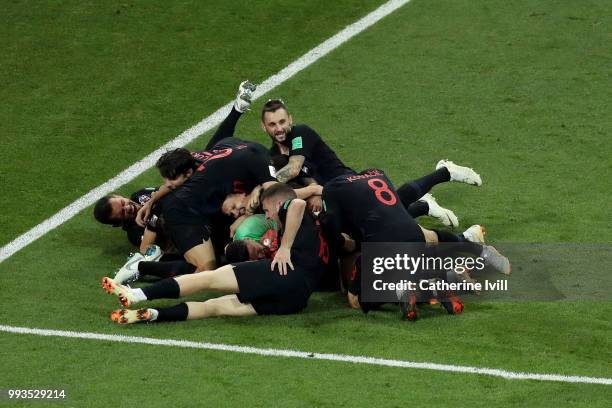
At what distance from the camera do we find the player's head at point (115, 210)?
479 inches

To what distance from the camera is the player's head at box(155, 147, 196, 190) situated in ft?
38.1

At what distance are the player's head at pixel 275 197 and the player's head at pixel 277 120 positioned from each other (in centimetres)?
145

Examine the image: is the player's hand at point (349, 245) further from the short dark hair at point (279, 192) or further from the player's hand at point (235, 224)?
the player's hand at point (235, 224)

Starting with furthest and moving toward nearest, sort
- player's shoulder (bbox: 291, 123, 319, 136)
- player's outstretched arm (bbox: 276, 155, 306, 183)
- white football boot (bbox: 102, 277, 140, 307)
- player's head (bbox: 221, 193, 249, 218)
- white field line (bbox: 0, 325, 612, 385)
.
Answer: player's shoulder (bbox: 291, 123, 319, 136) → player's outstretched arm (bbox: 276, 155, 306, 183) → player's head (bbox: 221, 193, 249, 218) → white football boot (bbox: 102, 277, 140, 307) → white field line (bbox: 0, 325, 612, 385)

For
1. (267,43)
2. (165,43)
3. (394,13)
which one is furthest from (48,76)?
(394,13)

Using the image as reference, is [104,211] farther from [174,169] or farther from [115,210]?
[174,169]

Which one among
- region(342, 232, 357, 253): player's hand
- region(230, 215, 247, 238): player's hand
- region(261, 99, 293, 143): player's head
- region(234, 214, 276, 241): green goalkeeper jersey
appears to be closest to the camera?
region(342, 232, 357, 253): player's hand

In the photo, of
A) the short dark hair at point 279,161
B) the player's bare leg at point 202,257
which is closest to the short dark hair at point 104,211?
the player's bare leg at point 202,257

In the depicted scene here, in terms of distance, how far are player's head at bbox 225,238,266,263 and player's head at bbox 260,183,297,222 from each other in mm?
268

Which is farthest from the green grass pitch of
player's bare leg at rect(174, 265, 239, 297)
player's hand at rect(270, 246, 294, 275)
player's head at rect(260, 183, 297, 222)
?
player's head at rect(260, 183, 297, 222)

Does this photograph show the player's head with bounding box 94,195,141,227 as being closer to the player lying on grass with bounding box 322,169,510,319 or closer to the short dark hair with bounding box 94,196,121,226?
the short dark hair with bounding box 94,196,121,226

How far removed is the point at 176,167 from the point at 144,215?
0.63 metres

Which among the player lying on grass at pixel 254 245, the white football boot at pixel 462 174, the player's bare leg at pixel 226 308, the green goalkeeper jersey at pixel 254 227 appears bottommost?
the player's bare leg at pixel 226 308

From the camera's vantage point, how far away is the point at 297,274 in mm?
10594
